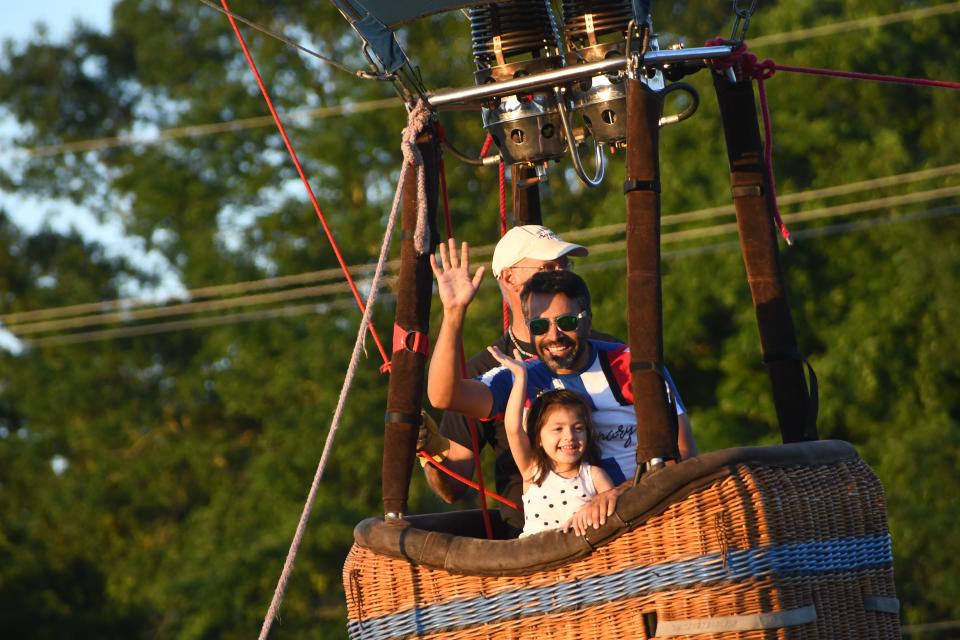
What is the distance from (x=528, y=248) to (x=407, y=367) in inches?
27.2

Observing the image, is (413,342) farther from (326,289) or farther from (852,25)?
(326,289)

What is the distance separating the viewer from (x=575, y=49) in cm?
379

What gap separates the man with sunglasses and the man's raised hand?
3 centimetres

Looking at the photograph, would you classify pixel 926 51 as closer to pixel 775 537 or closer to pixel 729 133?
pixel 729 133

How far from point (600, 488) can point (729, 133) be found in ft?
3.01

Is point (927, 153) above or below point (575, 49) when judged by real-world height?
above

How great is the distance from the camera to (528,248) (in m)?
4.07

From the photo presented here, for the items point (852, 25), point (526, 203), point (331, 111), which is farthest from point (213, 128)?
point (526, 203)

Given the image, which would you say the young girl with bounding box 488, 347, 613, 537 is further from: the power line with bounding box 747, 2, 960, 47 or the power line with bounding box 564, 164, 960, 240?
the power line with bounding box 747, 2, 960, 47

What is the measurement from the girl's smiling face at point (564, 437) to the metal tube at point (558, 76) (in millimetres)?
679

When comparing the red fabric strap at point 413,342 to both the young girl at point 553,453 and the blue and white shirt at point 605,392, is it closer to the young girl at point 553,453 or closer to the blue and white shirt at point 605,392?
the young girl at point 553,453

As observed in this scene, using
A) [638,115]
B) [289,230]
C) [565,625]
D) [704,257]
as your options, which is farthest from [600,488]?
[289,230]

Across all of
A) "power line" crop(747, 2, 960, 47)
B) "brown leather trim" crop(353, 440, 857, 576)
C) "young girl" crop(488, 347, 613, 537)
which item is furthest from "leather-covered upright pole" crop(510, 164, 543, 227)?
"power line" crop(747, 2, 960, 47)

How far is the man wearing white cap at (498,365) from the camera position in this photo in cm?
398
